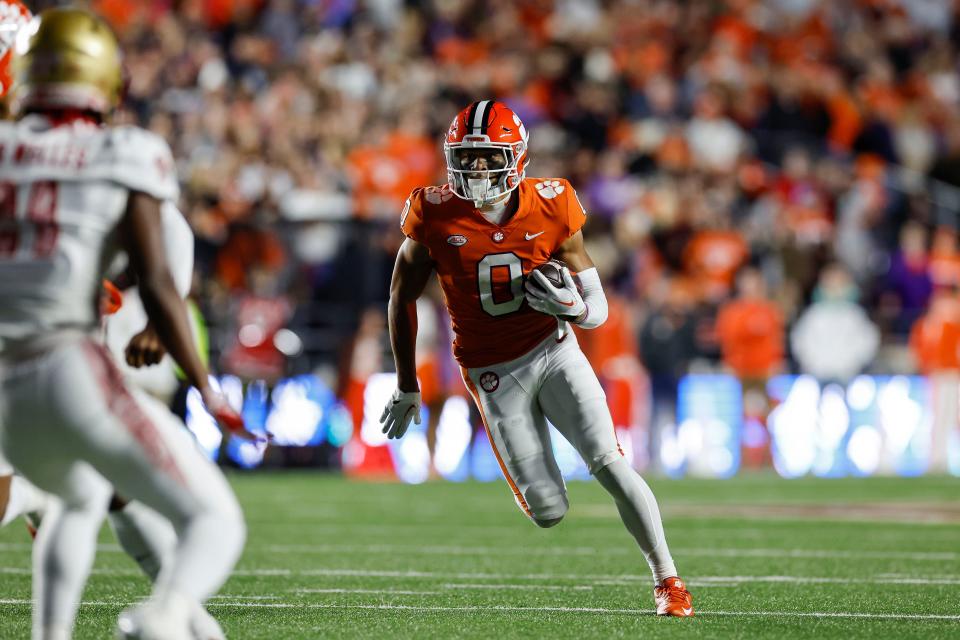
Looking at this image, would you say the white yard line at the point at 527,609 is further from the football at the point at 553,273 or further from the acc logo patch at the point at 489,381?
the football at the point at 553,273

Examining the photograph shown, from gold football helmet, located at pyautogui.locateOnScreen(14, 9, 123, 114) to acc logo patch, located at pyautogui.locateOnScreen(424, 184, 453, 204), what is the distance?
205 cm

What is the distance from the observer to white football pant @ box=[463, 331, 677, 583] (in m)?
5.11

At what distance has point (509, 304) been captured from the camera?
17.3 feet

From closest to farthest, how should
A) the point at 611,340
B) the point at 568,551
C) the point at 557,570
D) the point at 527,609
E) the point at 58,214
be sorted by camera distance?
the point at 58,214 < the point at 527,609 < the point at 557,570 < the point at 568,551 < the point at 611,340

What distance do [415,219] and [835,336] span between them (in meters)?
8.65

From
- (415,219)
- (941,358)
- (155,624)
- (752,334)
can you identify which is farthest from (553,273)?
(941,358)

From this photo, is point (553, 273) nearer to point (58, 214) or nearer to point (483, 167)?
point (483, 167)

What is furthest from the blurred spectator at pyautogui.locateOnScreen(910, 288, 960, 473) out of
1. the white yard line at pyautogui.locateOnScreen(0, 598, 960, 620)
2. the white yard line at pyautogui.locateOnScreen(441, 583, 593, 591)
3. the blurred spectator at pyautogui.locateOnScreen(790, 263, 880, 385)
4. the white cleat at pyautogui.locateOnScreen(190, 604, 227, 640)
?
the white cleat at pyautogui.locateOnScreen(190, 604, 227, 640)

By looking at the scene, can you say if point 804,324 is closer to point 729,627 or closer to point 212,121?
point 212,121

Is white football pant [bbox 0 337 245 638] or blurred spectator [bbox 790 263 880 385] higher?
blurred spectator [bbox 790 263 880 385]

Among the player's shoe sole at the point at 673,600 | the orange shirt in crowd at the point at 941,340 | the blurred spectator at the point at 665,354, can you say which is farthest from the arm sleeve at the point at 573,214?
the orange shirt in crowd at the point at 941,340

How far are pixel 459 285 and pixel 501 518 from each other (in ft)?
13.2

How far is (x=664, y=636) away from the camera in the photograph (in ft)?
14.6

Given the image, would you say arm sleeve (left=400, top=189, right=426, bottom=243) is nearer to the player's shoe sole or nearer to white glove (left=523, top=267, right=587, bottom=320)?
white glove (left=523, top=267, right=587, bottom=320)
